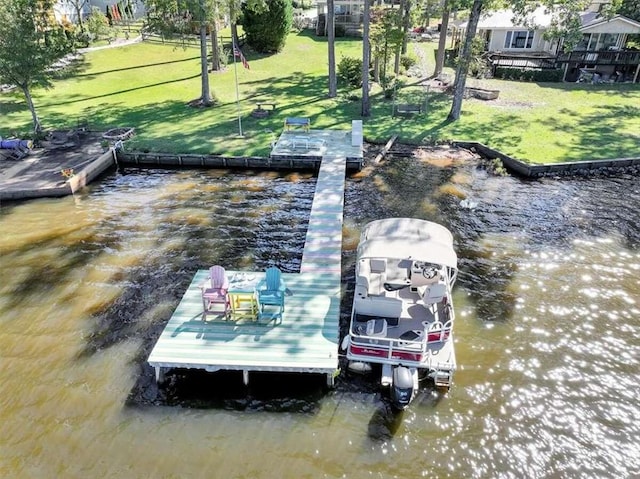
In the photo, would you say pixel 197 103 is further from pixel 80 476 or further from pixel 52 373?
pixel 80 476

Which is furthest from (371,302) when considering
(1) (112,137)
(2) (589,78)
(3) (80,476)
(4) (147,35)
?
(4) (147,35)

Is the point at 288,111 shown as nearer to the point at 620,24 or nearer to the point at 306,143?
the point at 306,143

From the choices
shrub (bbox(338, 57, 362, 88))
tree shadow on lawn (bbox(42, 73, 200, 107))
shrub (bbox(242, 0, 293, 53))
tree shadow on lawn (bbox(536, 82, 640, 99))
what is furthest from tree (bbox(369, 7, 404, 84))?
tree shadow on lawn (bbox(42, 73, 200, 107))

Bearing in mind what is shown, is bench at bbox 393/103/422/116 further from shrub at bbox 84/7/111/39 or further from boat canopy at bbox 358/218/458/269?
shrub at bbox 84/7/111/39

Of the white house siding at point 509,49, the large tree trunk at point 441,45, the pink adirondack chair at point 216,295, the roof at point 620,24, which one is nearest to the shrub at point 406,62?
the large tree trunk at point 441,45

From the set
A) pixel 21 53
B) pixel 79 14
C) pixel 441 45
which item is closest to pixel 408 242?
pixel 21 53

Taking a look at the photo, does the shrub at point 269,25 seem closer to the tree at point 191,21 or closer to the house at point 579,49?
the tree at point 191,21
